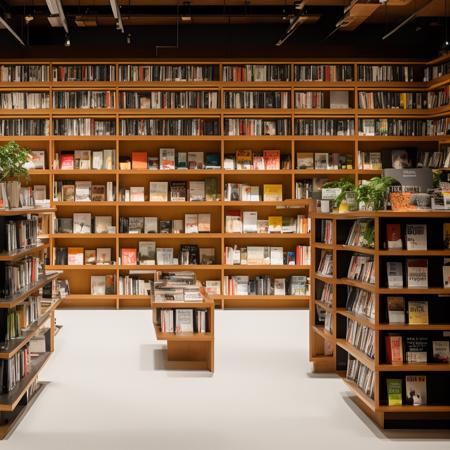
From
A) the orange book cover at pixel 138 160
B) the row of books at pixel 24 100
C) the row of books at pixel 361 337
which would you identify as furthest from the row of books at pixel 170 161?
the row of books at pixel 361 337

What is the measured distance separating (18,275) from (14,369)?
2.12 ft

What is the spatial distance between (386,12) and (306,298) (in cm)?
405

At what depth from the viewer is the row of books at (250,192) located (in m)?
10.1

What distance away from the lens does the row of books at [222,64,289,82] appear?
9969 millimetres

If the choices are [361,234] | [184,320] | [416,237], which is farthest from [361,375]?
[184,320]

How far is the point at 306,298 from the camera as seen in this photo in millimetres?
9953

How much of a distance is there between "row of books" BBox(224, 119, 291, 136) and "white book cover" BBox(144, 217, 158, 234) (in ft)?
5.13

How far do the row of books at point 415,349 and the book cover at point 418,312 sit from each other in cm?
12

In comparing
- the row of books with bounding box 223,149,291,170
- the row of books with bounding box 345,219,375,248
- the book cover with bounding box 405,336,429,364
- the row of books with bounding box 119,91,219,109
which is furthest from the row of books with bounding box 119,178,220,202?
the book cover with bounding box 405,336,429,364

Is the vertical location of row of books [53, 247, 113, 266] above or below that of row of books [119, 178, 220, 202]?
below

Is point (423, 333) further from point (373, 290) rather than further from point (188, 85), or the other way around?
point (188, 85)

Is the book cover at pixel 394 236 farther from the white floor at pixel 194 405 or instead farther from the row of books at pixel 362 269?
the white floor at pixel 194 405

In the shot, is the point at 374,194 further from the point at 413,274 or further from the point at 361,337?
the point at 361,337

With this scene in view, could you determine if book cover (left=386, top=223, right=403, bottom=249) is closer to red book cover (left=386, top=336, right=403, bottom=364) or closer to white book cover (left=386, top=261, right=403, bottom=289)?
white book cover (left=386, top=261, right=403, bottom=289)
